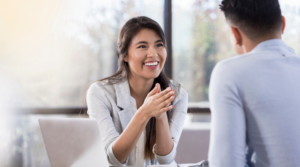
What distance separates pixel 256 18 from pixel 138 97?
1.11 meters

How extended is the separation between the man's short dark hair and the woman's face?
0.86 meters

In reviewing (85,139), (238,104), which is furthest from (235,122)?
(85,139)

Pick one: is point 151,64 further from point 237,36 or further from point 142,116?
point 237,36

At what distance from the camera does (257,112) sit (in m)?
0.69

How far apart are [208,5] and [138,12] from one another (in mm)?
778

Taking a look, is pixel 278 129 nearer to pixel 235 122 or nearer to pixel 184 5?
pixel 235 122

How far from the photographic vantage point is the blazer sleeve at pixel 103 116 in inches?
Result: 56.9

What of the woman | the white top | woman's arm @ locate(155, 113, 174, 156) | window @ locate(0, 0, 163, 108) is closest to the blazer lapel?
the woman

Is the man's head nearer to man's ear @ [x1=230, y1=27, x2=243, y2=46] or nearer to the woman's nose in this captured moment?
man's ear @ [x1=230, y1=27, x2=243, y2=46]

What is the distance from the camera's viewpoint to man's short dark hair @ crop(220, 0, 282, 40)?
788mm

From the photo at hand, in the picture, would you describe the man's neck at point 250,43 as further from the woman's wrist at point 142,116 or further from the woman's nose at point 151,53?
the woman's nose at point 151,53

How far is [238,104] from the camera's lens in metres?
0.69

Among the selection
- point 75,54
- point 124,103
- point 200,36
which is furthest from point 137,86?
point 200,36

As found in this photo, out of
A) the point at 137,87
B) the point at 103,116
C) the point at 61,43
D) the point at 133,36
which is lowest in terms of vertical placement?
the point at 103,116
